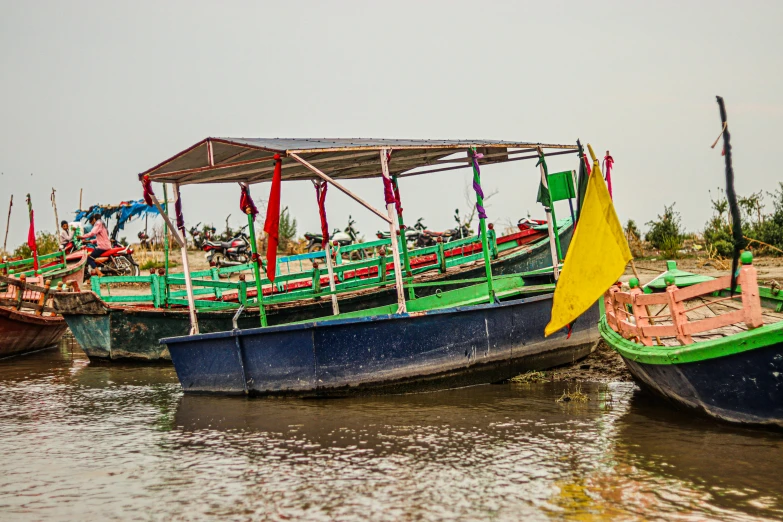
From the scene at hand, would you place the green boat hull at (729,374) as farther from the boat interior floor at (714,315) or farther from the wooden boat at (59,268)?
the wooden boat at (59,268)

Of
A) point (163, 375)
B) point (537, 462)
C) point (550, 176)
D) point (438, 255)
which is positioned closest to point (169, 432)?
point (537, 462)

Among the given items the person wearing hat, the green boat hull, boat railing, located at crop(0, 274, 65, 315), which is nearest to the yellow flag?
the green boat hull

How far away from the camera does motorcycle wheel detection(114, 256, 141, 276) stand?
19812 mm

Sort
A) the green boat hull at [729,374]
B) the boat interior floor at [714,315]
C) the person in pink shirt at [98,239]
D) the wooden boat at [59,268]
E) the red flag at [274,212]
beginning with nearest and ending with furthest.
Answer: the green boat hull at [729,374] → the red flag at [274,212] → the boat interior floor at [714,315] → the wooden boat at [59,268] → the person in pink shirt at [98,239]

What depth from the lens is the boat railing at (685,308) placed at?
20.1 feet

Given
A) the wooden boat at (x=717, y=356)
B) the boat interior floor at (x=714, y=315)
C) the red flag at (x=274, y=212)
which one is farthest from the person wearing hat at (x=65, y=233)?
the wooden boat at (x=717, y=356)

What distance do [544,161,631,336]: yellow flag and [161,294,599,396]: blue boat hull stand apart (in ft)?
5.91

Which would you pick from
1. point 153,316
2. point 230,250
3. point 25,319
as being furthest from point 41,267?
point 153,316

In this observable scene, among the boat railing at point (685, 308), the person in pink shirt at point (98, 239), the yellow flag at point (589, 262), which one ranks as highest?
the person in pink shirt at point (98, 239)

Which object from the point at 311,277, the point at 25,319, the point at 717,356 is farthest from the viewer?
the point at 25,319

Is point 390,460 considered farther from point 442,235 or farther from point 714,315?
point 442,235

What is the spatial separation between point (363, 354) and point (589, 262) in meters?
2.74

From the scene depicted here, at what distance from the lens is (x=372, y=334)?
29.2ft

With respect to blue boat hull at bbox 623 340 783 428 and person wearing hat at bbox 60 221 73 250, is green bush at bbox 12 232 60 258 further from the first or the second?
blue boat hull at bbox 623 340 783 428
